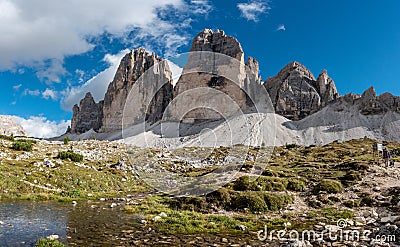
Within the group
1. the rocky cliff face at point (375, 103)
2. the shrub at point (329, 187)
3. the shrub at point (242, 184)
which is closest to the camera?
the shrub at point (329, 187)

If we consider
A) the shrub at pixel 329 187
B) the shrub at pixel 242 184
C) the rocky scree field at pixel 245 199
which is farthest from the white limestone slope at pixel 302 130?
the shrub at pixel 242 184

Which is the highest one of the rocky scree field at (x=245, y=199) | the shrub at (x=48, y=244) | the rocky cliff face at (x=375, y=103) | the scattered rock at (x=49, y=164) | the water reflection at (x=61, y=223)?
the rocky cliff face at (x=375, y=103)

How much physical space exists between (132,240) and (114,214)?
25.5 feet

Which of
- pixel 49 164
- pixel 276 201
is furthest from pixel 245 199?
pixel 49 164

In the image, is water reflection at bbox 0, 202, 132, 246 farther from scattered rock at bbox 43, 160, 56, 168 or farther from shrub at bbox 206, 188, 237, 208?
scattered rock at bbox 43, 160, 56, 168

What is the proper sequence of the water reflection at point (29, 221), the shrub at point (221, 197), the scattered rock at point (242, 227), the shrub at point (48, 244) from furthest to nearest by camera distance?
the shrub at point (221, 197) → the scattered rock at point (242, 227) → the water reflection at point (29, 221) → the shrub at point (48, 244)

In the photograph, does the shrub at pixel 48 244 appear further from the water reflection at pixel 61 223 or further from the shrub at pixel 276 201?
the shrub at pixel 276 201

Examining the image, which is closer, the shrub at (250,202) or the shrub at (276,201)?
the shrub at (250,202)

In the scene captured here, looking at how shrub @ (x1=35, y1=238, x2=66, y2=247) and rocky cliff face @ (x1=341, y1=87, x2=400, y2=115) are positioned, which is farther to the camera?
rocky cliff face @ (x1=341, y1=87, x2=400, y2=115)

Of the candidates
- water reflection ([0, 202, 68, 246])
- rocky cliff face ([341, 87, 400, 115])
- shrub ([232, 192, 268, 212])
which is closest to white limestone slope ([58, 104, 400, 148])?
rocky cliff face ([341, 87, 400, 115])

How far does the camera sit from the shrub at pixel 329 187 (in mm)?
26603

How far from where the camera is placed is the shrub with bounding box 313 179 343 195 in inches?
1047

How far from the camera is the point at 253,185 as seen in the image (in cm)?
2709

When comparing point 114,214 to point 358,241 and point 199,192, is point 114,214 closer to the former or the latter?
point 199,192
